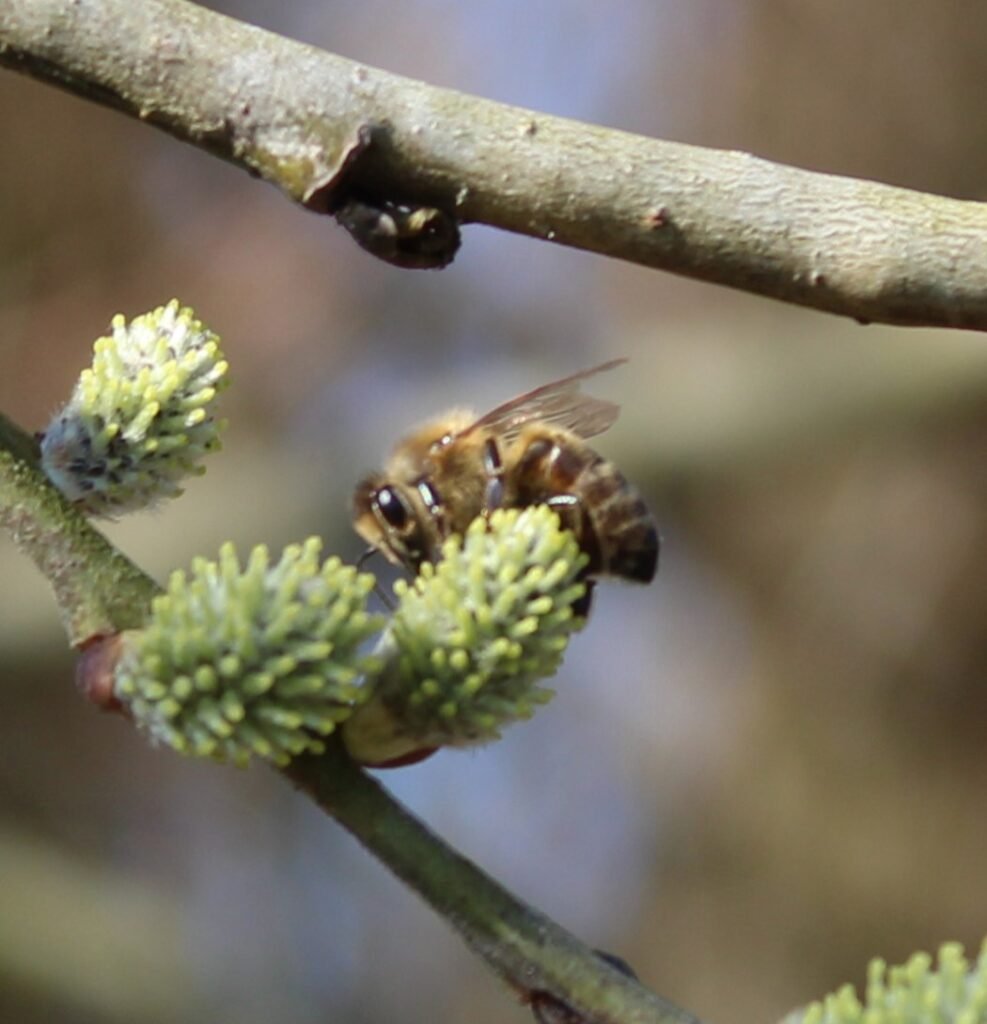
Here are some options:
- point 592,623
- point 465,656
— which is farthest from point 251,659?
point 592,623

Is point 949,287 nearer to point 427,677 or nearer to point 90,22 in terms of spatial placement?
point 427,677

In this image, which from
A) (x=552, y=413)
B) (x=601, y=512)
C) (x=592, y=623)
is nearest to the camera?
(x=601, y=512)

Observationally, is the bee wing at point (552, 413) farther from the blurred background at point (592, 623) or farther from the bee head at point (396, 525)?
the blurred background at point (592, 623)

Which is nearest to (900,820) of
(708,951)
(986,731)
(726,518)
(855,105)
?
(986,731)

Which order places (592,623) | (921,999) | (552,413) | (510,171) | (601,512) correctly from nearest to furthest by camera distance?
(921,999) < (510,171) < (601,512) < (552,413) < (592,623)

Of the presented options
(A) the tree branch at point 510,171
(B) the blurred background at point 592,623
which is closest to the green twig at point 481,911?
(A) the tree branch at point 510,171

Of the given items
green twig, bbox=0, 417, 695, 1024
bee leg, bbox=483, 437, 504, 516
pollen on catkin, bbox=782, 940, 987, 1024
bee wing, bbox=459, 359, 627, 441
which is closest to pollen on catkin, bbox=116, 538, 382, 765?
green twig, bbox=0, 417, 695, 1024

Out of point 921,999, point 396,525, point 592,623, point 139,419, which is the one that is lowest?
point 921,999

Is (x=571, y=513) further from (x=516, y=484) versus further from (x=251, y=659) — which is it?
(x=251, y=659)
